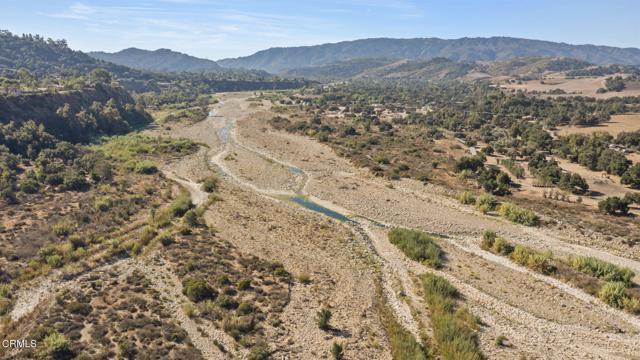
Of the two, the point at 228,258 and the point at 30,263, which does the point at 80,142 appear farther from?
the point at 228,258

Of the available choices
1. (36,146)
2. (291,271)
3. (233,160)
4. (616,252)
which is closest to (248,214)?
(291,271)

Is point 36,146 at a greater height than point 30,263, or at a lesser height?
greater

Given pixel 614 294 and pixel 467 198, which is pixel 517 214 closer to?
pixel 467 198

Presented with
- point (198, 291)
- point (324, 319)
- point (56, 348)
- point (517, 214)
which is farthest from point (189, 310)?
point (517, 214)

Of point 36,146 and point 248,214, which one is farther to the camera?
point 36,146

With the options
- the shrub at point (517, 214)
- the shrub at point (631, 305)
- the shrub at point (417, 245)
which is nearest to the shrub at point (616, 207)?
the shrub at point (517, 214)

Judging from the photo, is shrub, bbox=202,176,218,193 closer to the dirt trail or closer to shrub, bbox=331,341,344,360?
the dirt trail

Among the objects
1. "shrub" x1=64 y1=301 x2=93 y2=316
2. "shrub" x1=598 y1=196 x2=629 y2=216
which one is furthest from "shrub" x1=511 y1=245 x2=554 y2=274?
"shrub" x1=64 y1=301 x2=93 y2=316
